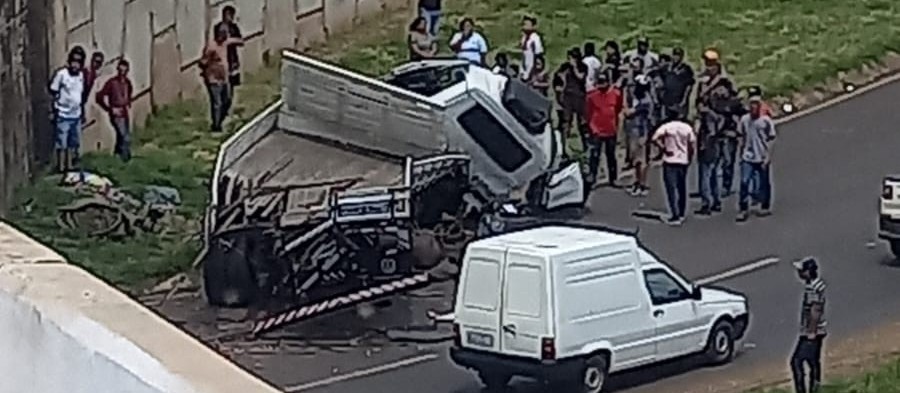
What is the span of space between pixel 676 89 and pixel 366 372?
8.44 m

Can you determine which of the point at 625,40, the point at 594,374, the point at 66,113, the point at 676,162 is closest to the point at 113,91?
the point at 66,113

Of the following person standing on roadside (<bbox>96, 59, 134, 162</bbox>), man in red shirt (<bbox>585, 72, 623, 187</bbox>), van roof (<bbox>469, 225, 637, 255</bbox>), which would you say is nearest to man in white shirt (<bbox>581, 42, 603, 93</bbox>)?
man in red shirt (<bbox>585, 72, 623, 187</bbox>)

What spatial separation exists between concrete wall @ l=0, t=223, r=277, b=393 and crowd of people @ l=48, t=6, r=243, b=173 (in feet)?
65.7

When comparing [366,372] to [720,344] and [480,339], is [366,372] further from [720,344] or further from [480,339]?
[720,344]

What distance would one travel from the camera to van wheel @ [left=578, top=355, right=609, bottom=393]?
742 inches

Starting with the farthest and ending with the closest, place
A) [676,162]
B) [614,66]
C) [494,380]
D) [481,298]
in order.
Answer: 1. [614,66]
2. [676,162]
3. [494,380]
4. [481,298]

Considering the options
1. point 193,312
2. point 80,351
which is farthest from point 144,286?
point 80,351

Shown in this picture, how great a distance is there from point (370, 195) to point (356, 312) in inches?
44.5

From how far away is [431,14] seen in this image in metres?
32.6

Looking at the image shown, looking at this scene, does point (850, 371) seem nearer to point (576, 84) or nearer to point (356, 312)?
point (356, 312)

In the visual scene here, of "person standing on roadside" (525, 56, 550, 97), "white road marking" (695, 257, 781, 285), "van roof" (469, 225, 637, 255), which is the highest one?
"van roof" (469, 225, 637, 255)

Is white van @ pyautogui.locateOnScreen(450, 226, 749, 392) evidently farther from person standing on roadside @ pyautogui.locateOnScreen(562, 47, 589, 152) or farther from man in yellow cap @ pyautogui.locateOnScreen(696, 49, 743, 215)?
person standing on roadside @ pyautogui.locateOnScreen(562, 47, 589, 152)

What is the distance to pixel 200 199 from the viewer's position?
2511 cm

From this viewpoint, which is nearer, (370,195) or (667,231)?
(370,195)
